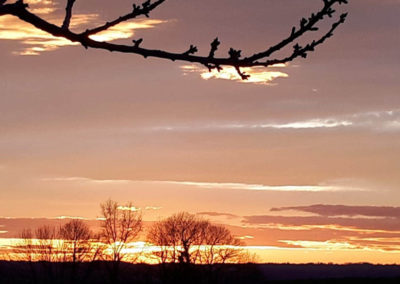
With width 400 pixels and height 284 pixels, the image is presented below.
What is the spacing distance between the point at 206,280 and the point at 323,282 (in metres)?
49.3

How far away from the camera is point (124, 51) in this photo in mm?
6551

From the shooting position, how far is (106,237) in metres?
99.8

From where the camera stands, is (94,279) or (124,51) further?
(94,279)

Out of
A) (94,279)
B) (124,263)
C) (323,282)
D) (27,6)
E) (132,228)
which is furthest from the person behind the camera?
(323,282)

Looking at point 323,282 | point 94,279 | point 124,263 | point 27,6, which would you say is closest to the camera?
point 27,6

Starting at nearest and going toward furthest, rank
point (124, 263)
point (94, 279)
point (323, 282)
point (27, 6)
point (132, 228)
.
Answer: point (27, 6) < point (132, 228) < point (124, 263) < point (94, 279) < point (323, 282)

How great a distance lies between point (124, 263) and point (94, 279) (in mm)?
12443

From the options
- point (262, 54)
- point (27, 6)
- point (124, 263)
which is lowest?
point (262, 54)

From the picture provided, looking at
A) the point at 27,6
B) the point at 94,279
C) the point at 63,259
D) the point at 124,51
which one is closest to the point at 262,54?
the point at 124,51

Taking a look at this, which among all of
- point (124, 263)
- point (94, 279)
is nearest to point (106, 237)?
point (124, 263)

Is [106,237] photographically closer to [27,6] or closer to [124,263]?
[124,263]

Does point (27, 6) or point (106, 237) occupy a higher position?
point (106, 237)

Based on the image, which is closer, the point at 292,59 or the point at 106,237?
the point at 292,59

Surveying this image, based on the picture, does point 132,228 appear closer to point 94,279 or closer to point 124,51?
point 94,279
